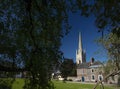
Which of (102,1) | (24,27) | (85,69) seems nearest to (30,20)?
(24,27)

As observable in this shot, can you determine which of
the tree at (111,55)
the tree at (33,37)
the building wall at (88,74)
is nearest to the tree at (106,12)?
the tree at (33,37)

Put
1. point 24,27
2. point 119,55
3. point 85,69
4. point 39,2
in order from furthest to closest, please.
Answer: point 85,69
point 119,55
point 24,27
point 39,2

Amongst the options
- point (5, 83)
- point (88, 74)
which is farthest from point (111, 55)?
point (88, 74)

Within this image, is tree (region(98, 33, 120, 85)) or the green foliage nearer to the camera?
the green foliage

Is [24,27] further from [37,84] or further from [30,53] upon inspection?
[37,84]

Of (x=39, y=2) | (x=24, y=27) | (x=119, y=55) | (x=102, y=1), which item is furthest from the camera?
(x=119, y=55)

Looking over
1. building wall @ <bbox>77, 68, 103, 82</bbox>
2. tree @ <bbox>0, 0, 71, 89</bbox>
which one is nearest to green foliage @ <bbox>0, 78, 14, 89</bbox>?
tree @ <bbox>0, 0, 71, 89</bbox>

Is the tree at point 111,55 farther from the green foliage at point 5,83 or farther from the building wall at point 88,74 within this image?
the building wall at point 88,74

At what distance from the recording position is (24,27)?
9664mm

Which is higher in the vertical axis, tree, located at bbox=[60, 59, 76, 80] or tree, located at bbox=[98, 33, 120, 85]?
tree, located at bbox=[98, 33, 120, 85]

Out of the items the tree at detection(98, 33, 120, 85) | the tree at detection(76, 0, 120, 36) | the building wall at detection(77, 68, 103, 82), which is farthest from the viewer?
the building wall at detection(77, 68, 103, 82)

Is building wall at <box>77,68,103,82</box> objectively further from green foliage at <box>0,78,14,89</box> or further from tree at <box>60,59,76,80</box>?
tree at <box>60,59,76,80</box>

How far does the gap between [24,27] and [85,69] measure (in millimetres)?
107310

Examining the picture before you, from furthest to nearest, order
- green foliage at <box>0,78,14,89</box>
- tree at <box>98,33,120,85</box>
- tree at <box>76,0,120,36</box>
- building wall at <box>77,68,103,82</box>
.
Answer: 1. building wall at <box>77,68,103,82</box>
2. tree at <box>98,33,120,85</box>
3. green foliage at <box>0,78,14,89</box>
4. tree at <box>76,0,120,36</box>
